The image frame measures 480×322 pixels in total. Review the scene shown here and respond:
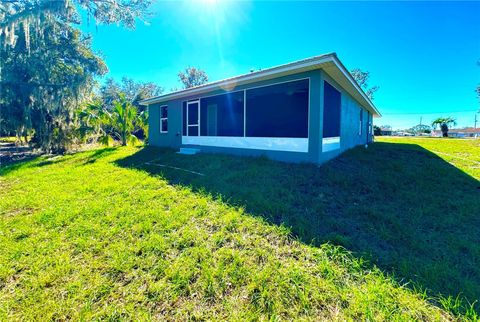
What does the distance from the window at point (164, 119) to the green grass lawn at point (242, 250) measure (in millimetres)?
6331

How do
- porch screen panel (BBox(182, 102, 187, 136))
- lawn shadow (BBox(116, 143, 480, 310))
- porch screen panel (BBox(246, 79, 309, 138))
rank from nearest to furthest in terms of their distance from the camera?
lawn shadow (BBox(116, 143, 480, 310))
porch screen panel (BBox(246, 79, 309, 138))
porch screen panel (BBox(182, 102, 187, 136))

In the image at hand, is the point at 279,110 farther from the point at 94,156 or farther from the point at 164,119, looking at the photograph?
the point at 94,156

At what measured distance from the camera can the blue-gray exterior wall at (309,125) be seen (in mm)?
5543

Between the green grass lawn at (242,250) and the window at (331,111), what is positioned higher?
the window at (331,111)

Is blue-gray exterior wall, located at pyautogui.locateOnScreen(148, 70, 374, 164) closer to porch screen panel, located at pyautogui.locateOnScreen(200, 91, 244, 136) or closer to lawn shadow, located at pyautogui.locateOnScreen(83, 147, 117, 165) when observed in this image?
porch screen panel, located at pyautogui.locateOnScreen(200, 91, 244, 136)

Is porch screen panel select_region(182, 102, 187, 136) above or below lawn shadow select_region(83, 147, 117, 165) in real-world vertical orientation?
above

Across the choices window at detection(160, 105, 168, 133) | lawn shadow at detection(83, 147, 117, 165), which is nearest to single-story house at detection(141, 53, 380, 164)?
window at detection(160, 105, 168, 133)

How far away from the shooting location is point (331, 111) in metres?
7.11

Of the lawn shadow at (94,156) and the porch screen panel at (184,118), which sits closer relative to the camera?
the lawn shadow at (94,156)

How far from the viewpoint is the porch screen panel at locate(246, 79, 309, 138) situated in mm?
5891

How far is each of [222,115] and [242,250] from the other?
6.21 metres

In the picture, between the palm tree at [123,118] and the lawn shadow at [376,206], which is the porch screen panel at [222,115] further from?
the palm tree at [123,118]

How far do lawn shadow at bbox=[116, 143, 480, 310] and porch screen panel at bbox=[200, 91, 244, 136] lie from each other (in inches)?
67.8

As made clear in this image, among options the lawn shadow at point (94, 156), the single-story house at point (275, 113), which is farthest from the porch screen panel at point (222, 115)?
the lawn shadow at point (94, 156)
